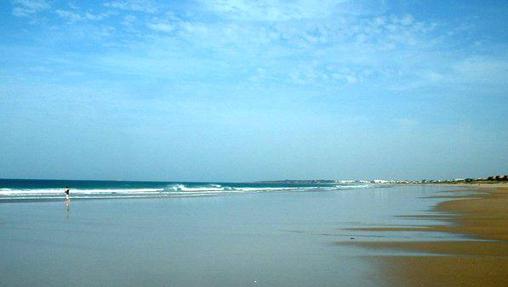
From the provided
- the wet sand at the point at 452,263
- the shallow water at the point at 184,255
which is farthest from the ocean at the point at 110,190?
the wet sand at the point at 452,263

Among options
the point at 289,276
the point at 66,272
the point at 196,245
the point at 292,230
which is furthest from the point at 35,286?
the point at 292,230

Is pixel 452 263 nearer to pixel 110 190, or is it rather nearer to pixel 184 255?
pixel 184 255

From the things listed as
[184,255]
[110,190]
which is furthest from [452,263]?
[110,190]

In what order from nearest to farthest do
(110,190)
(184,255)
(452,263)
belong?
(452,263), (184,255), (110,190)

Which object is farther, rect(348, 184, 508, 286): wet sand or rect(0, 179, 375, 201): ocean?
rect(0, 179, 375, 201): ocean

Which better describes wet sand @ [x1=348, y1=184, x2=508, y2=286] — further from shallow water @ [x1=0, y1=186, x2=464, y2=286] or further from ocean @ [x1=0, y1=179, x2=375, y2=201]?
ocean @ [x1=0, y1=179, x2=375, y2=201]

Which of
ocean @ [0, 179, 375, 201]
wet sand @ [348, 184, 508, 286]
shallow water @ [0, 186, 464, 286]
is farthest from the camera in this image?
ocean @ [0, 179, 375, 201]

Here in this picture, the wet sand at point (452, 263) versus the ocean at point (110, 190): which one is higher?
the ocean at point (110, 190)

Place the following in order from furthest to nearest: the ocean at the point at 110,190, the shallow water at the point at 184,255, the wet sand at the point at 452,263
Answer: the ocean at the point at 110,190
the shallow water at the point at 184,255
the wet sand at the point at 452,263

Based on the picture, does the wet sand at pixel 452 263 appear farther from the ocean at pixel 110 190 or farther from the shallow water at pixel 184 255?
the ocean at pixel 110 190

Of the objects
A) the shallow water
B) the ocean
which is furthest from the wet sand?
the ocean

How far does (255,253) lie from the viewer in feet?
35.0

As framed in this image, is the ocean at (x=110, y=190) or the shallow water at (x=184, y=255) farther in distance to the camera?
the ocean at (x=110, y=190)

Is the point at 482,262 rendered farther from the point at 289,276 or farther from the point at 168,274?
the point at 168,274
